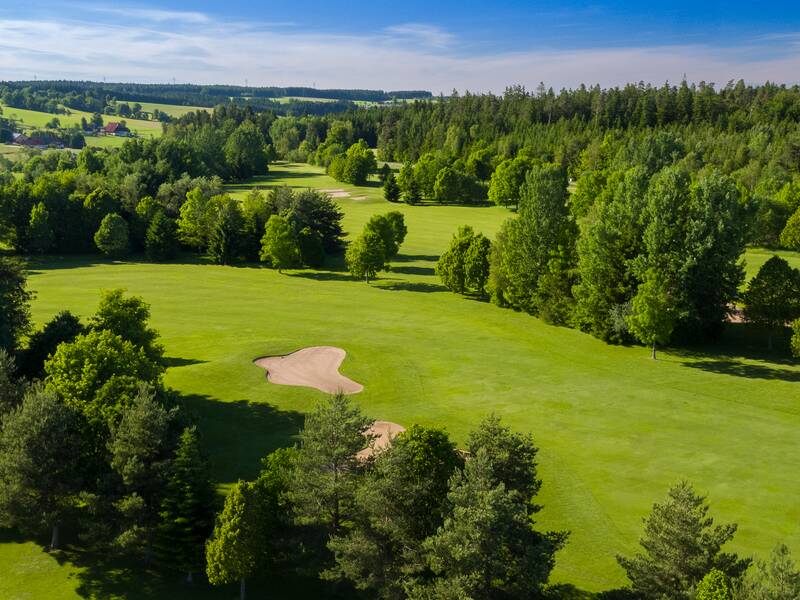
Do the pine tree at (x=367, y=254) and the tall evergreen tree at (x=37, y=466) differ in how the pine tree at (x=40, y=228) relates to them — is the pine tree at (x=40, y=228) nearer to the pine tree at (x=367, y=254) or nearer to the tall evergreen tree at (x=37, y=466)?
the pine tree at (x=367, y=254)

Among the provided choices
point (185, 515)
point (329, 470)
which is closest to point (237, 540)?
point (185, 515)

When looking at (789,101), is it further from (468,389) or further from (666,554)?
(666,554)

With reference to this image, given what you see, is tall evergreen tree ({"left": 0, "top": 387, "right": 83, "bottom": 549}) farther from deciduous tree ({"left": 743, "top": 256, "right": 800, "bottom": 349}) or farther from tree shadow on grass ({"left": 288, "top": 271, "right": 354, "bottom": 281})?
tree shadow on grass ({"left": 288, "top": 271, "right": 354, "bottom": 281})

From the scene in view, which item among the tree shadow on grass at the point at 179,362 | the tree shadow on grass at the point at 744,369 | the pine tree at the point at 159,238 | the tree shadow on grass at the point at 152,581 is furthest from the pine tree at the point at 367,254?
the tree shadow on grass at the point at 152,581

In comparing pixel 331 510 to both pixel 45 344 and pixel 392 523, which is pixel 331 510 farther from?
pixel 45 344

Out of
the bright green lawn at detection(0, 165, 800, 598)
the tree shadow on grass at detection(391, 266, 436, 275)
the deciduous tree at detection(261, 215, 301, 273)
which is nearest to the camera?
the bright green lawn at detection(0, 165, 800, 598)

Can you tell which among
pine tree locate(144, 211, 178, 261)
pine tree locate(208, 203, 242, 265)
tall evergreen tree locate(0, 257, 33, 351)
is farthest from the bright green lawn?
pine tree locate(144, 211, 178, 261)
